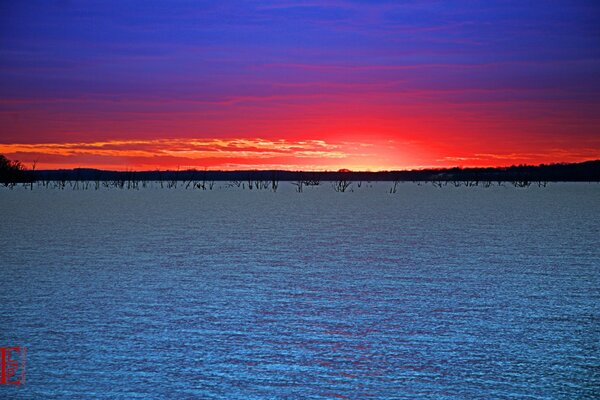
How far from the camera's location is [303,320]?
33.3 ft

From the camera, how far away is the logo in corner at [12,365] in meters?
7.47

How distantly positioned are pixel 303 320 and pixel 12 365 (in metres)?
3.82

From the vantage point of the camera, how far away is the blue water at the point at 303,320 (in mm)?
7348

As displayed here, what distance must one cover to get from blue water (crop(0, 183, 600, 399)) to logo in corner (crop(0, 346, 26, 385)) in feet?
0.34

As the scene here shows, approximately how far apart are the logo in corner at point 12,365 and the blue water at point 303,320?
10 cm

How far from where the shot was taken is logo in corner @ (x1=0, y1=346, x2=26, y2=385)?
→ 7.47m

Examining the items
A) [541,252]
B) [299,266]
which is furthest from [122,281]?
[541,252]

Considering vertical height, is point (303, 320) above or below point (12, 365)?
above

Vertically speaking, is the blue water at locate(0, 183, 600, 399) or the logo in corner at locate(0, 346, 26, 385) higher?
the blue water at locate(0, 183, 600, 399)

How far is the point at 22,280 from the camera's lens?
13633 millimetres

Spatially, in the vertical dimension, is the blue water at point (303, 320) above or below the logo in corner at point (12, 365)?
above

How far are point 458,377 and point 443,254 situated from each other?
10.9 m

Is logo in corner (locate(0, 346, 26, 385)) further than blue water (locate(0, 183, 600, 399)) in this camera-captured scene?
Yes

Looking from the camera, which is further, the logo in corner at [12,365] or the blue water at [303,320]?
the logo in corner at [12,365]
